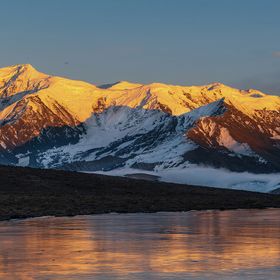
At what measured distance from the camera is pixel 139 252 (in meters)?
33.6

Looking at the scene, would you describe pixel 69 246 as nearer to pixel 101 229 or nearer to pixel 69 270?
pixel 69 270

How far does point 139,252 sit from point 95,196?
6211cm

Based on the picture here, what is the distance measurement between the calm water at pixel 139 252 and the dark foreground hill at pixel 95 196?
61.1 feet

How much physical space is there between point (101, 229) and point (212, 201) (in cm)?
5129

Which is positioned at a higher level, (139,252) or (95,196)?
(95,196)

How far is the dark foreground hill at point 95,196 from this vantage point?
77125 mm

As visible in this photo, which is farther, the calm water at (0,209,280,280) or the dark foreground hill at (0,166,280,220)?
the dark foreground hill at (0,166,280,220)

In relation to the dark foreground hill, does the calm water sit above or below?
below

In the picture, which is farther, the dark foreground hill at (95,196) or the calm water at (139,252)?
the dark foreground hill at (95,196)

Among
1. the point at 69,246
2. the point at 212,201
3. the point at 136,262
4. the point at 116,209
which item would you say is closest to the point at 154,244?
the point at 69,246

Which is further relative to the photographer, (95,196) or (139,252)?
(95,196)

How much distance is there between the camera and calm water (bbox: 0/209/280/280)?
26.8 meters

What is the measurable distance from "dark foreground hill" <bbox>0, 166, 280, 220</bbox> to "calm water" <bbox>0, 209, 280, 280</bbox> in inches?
733

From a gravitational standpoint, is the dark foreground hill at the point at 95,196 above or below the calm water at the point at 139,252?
above
